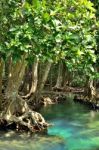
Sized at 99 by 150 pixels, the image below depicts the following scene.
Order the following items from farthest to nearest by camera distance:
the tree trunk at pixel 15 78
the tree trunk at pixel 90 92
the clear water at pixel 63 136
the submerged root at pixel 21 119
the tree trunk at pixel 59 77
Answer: the tree trunk at pixel 59 77 → the tree trunk at pixel 90 92 → the tree trunk at pixel 15 78 → the submerged root at pixel 21 119 → the clear water at pixel 63 136

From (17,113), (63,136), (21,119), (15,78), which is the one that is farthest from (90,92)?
(21,119)

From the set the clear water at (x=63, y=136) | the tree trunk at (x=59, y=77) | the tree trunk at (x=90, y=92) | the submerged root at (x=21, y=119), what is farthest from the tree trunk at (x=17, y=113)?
the tree trunk at (x=59, y=77)

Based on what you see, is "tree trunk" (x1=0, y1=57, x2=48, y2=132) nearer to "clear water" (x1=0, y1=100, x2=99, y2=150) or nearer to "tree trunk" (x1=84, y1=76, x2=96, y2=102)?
"clear water" (x1=0, y1=100, x2=99, y2=150)

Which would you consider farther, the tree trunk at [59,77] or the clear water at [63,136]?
the tree trunk at [59,77]

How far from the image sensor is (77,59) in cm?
1070

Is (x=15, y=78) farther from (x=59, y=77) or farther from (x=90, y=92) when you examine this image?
(x=59, y=77)

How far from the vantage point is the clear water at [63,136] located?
12.6m

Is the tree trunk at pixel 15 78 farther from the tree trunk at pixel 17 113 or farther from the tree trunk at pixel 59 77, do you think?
the tree trunk at pixel 59 77

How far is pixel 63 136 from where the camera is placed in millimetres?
14234

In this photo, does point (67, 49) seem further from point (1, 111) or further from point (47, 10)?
point (1, 111)

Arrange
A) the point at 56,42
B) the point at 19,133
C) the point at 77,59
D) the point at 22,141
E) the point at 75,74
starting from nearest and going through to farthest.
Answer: the point at 56,42, the point at 77,59, the point at 22,141, the point at 19,133, the point at 75,74

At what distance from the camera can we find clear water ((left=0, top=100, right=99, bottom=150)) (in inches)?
496

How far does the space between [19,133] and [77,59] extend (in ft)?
14.3

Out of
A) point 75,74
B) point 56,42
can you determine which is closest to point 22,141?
point 56,42
